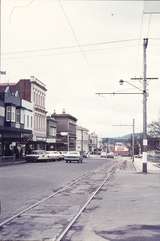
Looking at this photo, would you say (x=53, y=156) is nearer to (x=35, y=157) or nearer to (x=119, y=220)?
(x=35, y=157)

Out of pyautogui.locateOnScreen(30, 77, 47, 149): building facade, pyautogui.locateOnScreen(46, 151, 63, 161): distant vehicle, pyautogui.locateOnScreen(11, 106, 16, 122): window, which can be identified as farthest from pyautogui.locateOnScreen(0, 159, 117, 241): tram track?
pyautogui.locateOnScreen(30, 77, 47, 149): building facade

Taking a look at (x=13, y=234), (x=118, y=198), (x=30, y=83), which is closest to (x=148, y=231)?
(x=13, y=234)

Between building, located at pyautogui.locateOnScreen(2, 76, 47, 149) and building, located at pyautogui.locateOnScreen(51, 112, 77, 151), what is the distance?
108 ft

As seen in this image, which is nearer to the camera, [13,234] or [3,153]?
[13,234]

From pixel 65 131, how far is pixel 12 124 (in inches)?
2940

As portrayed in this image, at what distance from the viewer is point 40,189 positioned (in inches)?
947

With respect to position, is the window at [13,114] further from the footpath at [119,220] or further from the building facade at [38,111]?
the footpath at [119,220]

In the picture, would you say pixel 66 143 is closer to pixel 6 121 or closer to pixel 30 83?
pixel 30 83

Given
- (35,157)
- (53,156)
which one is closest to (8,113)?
(35,157)

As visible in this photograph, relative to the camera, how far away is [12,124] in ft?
230

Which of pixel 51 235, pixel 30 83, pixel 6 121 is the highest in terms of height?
pixel 30 83

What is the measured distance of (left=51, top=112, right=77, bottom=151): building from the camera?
137200mm

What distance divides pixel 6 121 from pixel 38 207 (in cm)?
5229

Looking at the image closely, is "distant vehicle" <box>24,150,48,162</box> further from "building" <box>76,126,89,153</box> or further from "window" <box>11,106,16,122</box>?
"building" <box>76,126,89,153</box>
